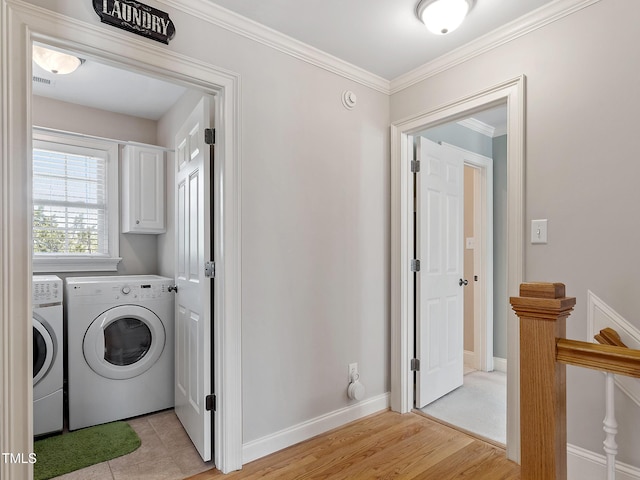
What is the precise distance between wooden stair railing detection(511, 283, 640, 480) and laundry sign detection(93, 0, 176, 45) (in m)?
1.90

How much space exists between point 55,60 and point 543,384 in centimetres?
298

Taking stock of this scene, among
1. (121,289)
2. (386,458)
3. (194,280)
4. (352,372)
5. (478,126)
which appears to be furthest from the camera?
(478,126)

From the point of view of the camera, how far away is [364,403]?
264 centimetres

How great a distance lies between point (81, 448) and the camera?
227 cm

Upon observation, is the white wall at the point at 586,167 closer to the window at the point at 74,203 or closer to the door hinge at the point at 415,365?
the door hinge at the point at 415,365

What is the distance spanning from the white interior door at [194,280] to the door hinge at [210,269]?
21 mm

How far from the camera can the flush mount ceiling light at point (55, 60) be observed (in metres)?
2.27

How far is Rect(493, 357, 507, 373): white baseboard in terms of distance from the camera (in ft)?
12.1

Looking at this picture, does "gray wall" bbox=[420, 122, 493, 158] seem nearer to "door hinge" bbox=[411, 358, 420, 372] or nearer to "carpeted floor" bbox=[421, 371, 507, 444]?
"door hinge" bbox=[411, 358, 420, 372]

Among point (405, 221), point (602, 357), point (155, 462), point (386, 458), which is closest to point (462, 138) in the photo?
point (405, 221)

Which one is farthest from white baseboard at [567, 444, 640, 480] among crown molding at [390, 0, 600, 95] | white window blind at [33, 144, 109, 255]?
white window blind at [33, 144, 109, 255]

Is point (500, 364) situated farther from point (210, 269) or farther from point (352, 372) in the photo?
point (210, 269)

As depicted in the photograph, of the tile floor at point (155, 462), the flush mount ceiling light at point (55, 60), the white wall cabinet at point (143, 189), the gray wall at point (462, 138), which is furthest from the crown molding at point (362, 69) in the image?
Answer: the tile floor at point (155, 462)

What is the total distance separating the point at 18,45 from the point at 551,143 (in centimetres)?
246
